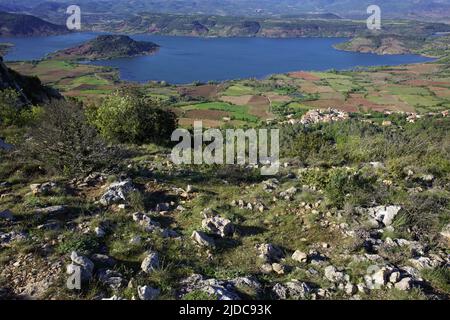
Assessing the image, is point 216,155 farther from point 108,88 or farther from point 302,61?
point 302,61

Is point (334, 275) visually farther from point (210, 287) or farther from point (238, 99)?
point (238, 99)

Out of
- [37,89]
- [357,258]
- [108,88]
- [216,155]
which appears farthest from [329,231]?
[108,88]

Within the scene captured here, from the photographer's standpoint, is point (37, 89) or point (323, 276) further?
point (37, 89)

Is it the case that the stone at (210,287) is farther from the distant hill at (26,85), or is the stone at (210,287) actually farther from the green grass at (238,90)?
the green grass at (238,90)

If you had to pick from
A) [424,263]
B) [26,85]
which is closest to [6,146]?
[424,263]

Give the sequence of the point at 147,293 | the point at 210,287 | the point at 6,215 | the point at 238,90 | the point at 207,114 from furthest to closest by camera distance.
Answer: the point at 238,90, the point at 207,114, the point at 6,215, the point at 210,287, the point at 147,293

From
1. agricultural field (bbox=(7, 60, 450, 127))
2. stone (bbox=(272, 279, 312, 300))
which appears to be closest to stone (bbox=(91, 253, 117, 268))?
stone (bbox=(272, 279, 312, 300))
